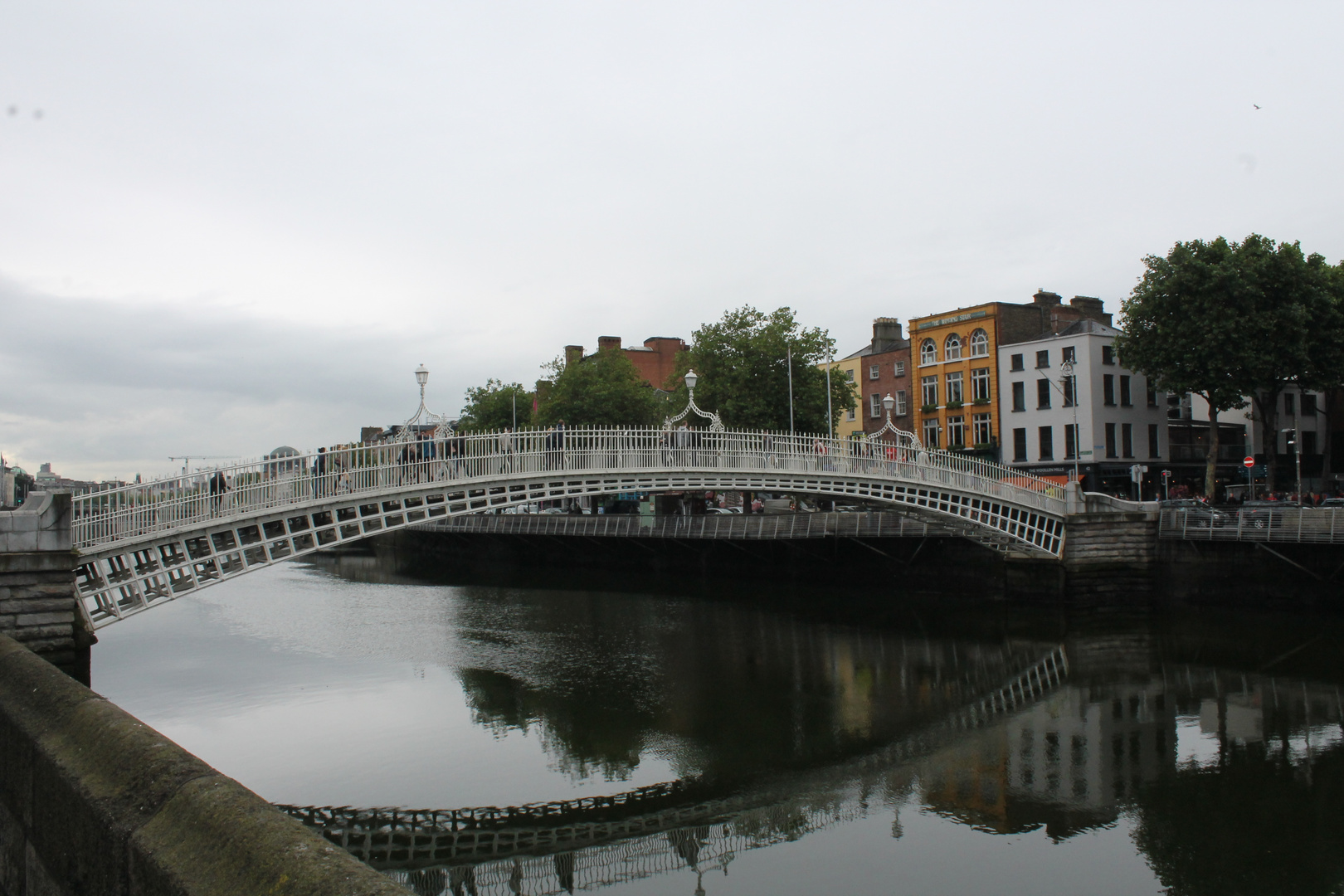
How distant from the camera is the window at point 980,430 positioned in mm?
43344

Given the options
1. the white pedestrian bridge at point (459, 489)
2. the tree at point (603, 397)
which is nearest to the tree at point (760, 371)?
the tree at point (603, 397)

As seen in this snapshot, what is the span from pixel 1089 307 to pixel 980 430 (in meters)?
8.66

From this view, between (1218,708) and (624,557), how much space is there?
90.4 ft

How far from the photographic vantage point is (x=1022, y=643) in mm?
23094

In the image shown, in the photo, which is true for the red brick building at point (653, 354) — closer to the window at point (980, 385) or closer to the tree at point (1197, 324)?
the window at point (980, 385)

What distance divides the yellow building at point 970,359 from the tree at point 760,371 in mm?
7690

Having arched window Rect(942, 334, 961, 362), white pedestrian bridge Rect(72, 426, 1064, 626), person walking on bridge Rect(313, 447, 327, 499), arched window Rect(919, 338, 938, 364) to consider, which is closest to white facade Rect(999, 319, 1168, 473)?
arched window Rect(942, 334, 961, 362)

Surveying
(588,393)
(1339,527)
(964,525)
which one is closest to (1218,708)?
(1339,527)

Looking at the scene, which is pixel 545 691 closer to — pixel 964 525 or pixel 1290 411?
pixel 964 525

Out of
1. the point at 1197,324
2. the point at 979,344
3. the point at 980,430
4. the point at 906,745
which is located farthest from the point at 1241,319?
the point at 906,745

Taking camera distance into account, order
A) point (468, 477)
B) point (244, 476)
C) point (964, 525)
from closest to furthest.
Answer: point (244, 476) → point (468, 477) → point (964, 525)

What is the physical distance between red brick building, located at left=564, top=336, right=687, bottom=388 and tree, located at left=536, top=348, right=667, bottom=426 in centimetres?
1299

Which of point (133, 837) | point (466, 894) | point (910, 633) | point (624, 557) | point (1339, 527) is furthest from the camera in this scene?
point (624, 557)

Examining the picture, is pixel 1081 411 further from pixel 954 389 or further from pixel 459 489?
pixel 459 489
